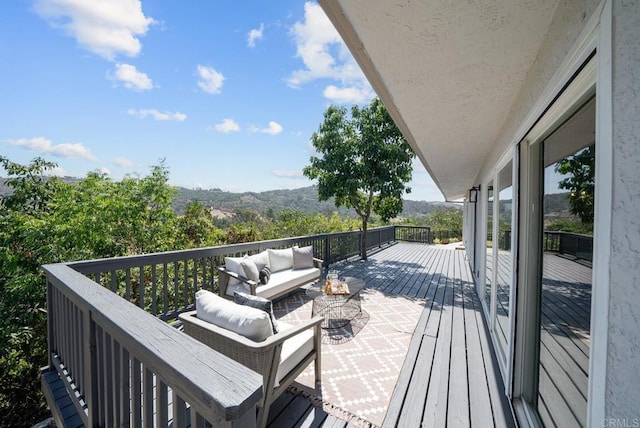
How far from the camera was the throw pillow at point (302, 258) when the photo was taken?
528cm

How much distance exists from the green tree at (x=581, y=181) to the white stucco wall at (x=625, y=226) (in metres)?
0.35

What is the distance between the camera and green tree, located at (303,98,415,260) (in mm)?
8227

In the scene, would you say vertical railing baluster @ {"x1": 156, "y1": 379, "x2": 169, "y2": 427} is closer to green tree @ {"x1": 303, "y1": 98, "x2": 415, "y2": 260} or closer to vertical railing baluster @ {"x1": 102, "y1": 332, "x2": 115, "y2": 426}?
vertical railing baluster @ {"x1": 102, "y1": 332, "x2": 115, "y2": 426}

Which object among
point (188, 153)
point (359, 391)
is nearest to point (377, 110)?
point (359, 391)

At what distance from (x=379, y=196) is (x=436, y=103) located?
6224mm

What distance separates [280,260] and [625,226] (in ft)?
15.2

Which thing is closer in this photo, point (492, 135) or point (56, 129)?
point (492, 135)

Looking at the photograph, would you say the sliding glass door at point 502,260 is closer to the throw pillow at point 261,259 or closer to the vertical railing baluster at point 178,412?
the vertical railing baluster at point 178,412

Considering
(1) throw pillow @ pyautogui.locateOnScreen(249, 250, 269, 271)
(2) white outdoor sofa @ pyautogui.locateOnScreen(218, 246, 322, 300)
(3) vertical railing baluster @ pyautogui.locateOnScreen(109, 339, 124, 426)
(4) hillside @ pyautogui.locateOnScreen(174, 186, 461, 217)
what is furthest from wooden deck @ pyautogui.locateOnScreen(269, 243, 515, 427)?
(4) hillside @ pyautogui.locateOnScreen(174, 186, 461, 217)

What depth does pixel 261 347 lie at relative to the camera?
1775 millimetres

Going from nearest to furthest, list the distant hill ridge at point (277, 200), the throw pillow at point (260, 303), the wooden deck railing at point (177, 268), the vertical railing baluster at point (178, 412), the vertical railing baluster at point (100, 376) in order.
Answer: the vertical railing baluster at point (178, 412), the vertical railing baluster at point (100, 376), the throw pillow at point (260, 303), the wooden deck railing at point (177, 268), the distant hill ridge at point (277, 200)

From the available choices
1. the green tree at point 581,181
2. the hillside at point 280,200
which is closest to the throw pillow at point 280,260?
the green tree at point 581,181

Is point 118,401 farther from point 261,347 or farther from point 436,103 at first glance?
point 436,103

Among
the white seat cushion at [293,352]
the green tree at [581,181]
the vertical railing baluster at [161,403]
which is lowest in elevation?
the white seat cushion at [293,352]
